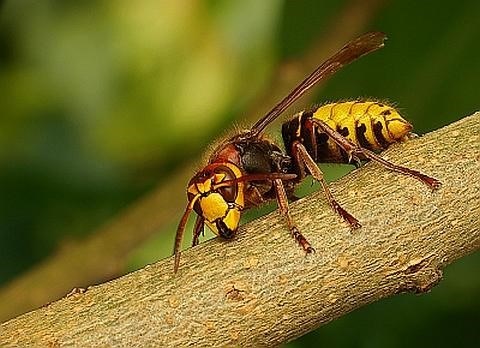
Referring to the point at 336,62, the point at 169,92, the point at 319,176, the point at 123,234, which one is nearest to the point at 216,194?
the point at 319,176

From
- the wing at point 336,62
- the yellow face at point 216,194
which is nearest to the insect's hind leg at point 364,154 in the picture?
the wing at point 336,62

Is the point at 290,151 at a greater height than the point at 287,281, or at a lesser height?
greater

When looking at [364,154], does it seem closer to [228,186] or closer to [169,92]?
[228,186]

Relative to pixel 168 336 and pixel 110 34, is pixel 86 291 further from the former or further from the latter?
pixel 110 34

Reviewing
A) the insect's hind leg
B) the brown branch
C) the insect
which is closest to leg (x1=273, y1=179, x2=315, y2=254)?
the insect

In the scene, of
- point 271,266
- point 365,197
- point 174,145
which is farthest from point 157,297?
point 174,145

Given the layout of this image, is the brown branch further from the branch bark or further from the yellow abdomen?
the branch bark
